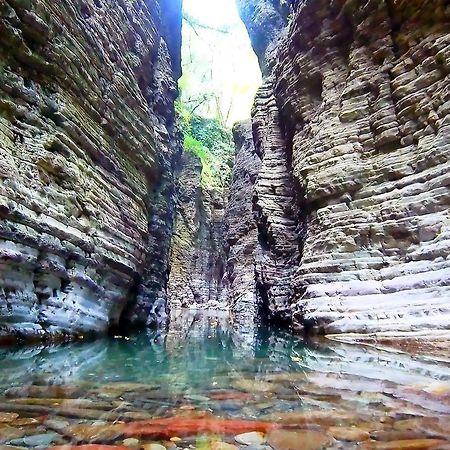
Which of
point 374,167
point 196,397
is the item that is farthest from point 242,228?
point 196,397

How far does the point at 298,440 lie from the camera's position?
2.00 metres

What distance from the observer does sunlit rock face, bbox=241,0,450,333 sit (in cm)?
753

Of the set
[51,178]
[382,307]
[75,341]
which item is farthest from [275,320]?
[51,178]

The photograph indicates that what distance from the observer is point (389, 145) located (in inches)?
362

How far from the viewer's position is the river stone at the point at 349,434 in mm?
2010

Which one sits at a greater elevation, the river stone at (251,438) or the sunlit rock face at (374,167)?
the sunlit rock face at (374,167)

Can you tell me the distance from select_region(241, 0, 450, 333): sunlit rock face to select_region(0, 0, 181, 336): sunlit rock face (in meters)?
4.59

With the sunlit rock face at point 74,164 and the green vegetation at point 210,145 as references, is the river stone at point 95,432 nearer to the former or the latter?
the sunlit rock face at point 74,164

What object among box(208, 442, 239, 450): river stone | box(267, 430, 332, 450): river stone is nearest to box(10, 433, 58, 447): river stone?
box(208, 442, 239, 450): river stone

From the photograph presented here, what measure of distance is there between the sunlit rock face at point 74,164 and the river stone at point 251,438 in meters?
5.17

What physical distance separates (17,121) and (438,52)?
26.7 feet

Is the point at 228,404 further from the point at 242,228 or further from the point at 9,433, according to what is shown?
the point at 242,228

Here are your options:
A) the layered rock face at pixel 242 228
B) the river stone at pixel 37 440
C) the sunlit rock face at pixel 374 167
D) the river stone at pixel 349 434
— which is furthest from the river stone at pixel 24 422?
the layered rock face at pixel 242 228

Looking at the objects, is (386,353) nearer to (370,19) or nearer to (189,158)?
(370,19)
